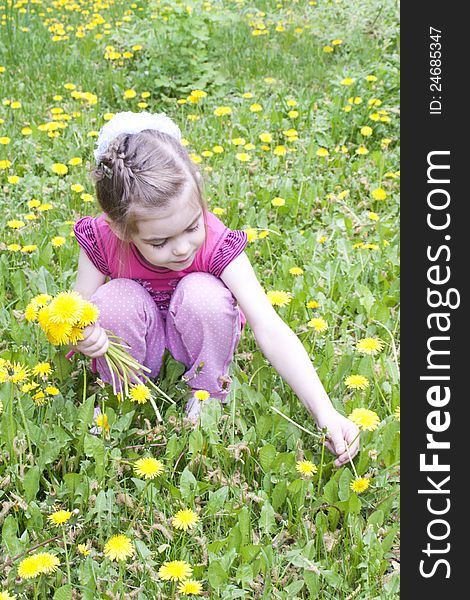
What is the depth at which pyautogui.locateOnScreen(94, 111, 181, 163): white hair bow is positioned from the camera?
2.17m

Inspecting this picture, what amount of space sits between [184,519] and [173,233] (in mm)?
667

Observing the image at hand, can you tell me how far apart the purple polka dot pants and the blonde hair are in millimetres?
180

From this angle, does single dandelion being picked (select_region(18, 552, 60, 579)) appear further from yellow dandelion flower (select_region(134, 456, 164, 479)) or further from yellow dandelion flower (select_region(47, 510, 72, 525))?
yellow dandelion flower (select_region(134, 456, 164, 479))

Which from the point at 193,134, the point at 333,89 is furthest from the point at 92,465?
the point at 333,89

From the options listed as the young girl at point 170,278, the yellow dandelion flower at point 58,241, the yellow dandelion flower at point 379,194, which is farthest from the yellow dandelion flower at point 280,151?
the young girl at point 170,278

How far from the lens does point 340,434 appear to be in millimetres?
2027

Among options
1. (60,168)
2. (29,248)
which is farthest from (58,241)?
(60,168)

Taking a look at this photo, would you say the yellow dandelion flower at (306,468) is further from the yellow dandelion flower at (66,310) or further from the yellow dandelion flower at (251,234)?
the yellow dandelion flower at (251,234)

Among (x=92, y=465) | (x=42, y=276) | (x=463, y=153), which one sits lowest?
(x=92, y=465)

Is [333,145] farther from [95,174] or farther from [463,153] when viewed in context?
[95,174]

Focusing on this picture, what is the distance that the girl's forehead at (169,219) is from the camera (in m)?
2.00

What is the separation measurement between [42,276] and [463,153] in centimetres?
136

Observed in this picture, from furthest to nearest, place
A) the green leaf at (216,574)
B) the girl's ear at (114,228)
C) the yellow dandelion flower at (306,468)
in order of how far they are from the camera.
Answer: the girl's ear at (114,228) → the yellow dandelion flower at (306,468) → the green leaf at (216,574)

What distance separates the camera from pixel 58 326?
5.91 feet
